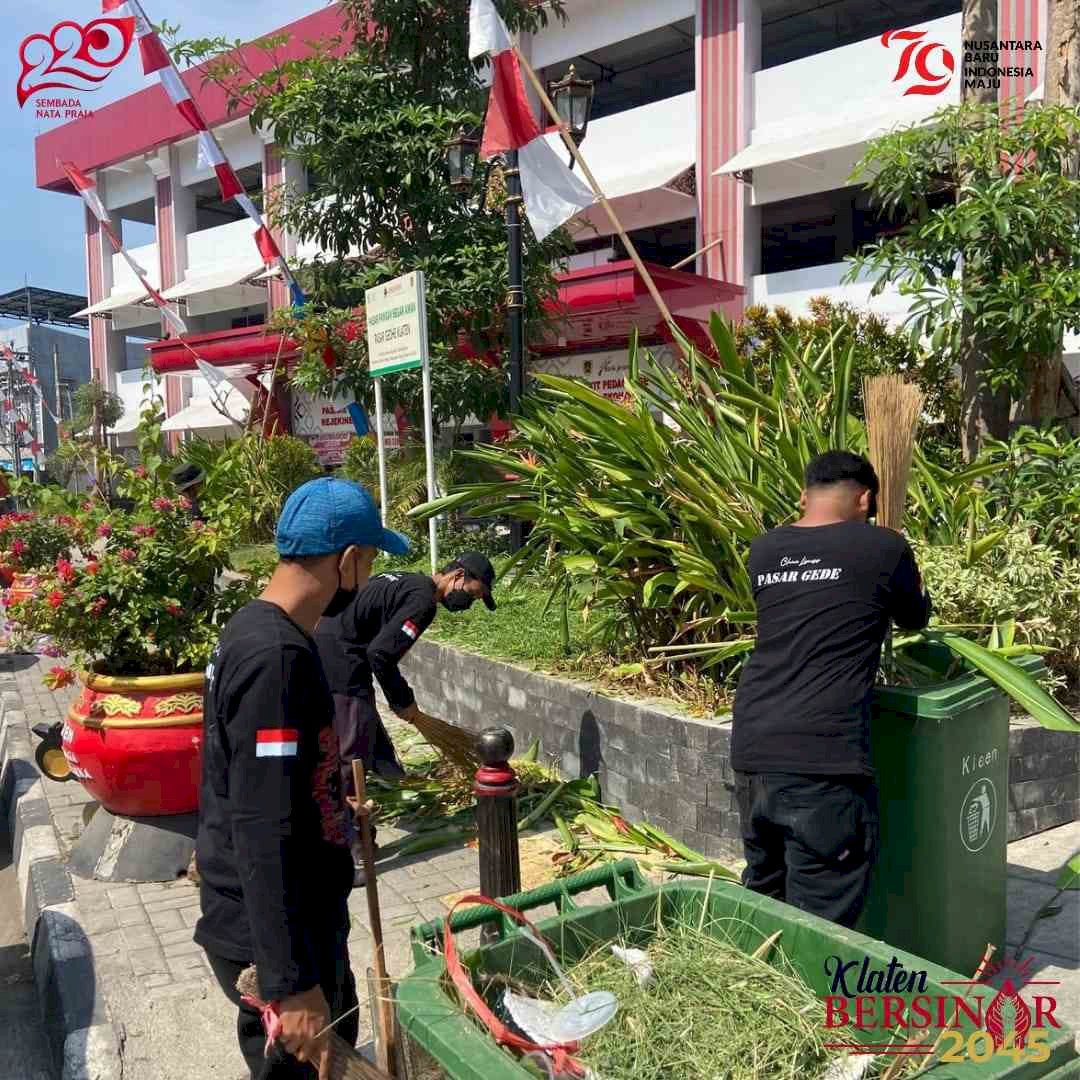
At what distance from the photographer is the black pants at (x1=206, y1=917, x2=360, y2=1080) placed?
227 cm

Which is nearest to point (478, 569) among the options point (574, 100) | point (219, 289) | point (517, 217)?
point (517, 217)

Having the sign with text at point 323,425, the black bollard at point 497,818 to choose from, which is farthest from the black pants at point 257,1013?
the sign with text at point 323,425

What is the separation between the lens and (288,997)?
6.73 ft

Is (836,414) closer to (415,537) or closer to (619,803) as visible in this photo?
(619,803)

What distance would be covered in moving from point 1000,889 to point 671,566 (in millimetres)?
2210

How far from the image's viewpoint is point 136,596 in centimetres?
461

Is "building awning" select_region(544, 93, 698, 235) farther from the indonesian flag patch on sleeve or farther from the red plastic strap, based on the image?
the red plastic strap

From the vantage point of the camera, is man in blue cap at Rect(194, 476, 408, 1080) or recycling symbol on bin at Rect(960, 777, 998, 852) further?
recycling symbol on bin at Rect(960, 777, 998, 852)

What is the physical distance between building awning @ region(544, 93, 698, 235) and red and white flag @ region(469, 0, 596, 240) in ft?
27.9

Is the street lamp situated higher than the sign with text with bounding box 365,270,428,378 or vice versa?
the street lamp

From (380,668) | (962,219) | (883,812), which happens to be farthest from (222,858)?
(962,219)

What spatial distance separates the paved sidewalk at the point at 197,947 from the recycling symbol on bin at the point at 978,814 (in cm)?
62

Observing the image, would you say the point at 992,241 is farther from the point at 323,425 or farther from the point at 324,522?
the point at 323,425

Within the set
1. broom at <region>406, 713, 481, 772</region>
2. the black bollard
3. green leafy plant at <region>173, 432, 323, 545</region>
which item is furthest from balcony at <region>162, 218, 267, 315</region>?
the black bollard
